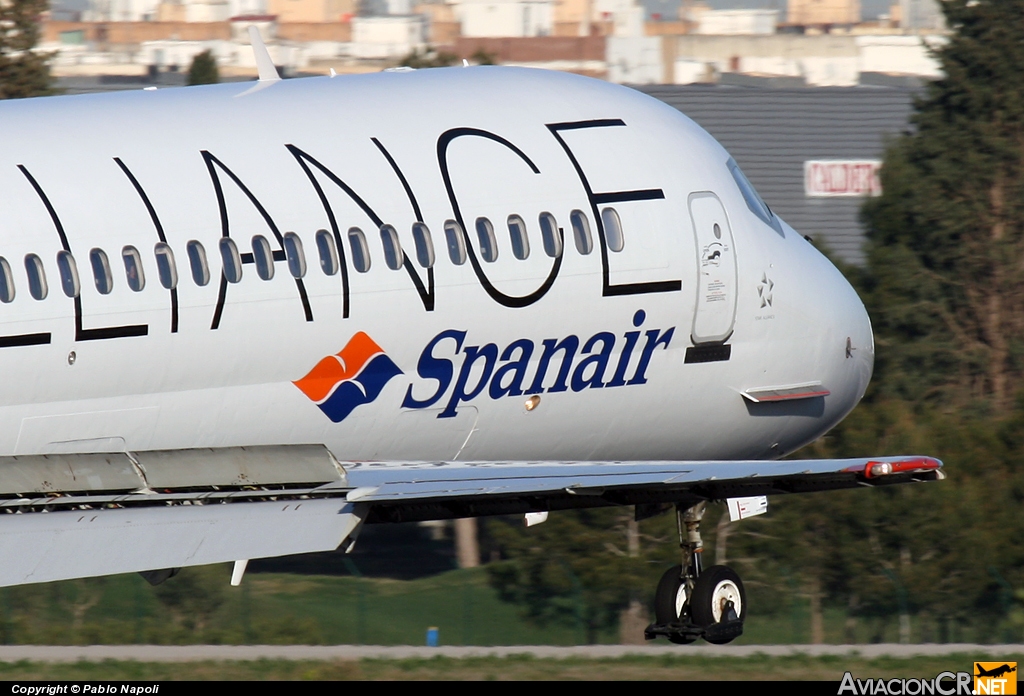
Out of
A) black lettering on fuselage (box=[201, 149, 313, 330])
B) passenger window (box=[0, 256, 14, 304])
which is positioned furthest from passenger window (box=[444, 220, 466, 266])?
passenger window (box=[0, 256, 14, 304])

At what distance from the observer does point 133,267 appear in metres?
17.1

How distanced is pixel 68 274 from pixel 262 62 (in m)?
5.53

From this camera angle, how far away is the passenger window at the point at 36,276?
53.4ft

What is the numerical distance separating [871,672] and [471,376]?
18.4 ft

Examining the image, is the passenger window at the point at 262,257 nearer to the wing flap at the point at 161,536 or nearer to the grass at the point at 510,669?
the wing flap at the point at 161,536

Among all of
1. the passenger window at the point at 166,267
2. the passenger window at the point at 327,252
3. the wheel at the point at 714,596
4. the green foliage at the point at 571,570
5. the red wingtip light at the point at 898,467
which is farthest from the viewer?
the green foliage at the point at 571,570

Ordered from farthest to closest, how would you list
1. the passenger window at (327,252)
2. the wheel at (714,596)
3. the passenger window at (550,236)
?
the passenger window at (550,236), the wheel at (714,596), the passenger window at (327,252)

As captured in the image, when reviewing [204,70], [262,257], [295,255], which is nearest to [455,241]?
[295,255]

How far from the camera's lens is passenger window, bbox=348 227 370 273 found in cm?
1862

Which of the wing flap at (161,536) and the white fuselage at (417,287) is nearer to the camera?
the wing flap at (161,536)

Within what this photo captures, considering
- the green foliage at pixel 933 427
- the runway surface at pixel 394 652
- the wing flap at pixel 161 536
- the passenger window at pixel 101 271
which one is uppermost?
the passenger window at pixel 101 271

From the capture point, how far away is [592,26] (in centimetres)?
13325

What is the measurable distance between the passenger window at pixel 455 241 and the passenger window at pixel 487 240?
0.24 metres

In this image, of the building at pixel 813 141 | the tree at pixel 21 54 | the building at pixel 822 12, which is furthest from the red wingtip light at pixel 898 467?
the building at pixel 822 12
